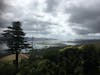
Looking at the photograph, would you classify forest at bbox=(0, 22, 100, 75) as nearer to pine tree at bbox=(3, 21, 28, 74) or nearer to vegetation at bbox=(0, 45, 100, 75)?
vegetation at bbox=(0, 45, 100, 75)

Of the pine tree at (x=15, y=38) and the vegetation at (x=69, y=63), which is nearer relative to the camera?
the vegetation at (x=69, y=63)

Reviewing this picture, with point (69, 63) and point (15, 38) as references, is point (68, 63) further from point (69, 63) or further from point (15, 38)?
point (15, 38)

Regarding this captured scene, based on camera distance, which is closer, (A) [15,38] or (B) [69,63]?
(B) [69,63]

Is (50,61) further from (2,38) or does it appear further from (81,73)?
(2,38)

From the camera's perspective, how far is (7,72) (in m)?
9.32

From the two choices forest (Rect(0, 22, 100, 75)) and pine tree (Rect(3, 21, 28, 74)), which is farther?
pine tree (Rect(3, 21, 28, 74))

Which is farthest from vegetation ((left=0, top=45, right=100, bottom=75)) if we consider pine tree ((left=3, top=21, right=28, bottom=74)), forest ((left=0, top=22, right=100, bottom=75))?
pine tree ((left=3, top=21, right=28, bottom=74))

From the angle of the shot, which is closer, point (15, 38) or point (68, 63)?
point (68, 63)

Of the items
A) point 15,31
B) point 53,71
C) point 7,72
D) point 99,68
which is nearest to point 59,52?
point 53,71

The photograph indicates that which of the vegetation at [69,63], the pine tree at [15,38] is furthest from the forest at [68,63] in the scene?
the pine tree at [15,38]

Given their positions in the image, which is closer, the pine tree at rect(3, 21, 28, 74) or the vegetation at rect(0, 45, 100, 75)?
the vegetation at rect(0, 45, 100, 75)

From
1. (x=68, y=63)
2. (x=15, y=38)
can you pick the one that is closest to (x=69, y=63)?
(x=68, y=63)

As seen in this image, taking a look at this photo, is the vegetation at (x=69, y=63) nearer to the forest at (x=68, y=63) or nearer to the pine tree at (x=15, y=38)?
the forest at (x=68, y=63)

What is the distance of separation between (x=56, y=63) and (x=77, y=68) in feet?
2.32
